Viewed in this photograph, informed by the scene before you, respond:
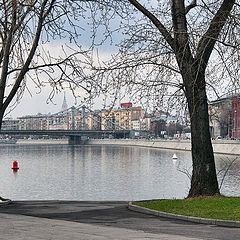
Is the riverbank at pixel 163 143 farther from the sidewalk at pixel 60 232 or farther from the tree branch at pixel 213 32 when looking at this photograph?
the sidewalk at pixel 60 232

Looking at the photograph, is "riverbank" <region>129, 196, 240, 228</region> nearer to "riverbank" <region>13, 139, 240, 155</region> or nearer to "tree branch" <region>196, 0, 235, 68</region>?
"tree branch" <region>196, 0, 235, 68</region>

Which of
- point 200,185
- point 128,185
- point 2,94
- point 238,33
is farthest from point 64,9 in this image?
point 128,185

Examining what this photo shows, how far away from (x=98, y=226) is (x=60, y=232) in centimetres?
160

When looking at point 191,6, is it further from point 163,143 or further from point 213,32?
point 163,143

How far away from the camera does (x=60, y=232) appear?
9781mm

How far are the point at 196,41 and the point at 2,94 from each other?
6513mm

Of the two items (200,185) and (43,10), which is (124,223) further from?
(43,10)

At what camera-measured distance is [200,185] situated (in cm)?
1647

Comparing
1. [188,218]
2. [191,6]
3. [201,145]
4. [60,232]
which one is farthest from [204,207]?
[191,6]

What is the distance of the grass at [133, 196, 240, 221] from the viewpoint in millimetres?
12664

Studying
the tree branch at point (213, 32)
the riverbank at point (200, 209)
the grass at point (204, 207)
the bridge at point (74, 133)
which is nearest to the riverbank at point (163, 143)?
the bridge at point (74, 133)

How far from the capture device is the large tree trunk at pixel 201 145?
16328mm

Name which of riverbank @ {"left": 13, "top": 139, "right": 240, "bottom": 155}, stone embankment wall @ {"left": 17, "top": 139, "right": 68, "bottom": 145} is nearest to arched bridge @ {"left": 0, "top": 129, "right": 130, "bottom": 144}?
riverbank @ {"left": 13, "top": 139, "right": 240, "bottom": 155}

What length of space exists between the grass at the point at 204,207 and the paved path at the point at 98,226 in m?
0.66
